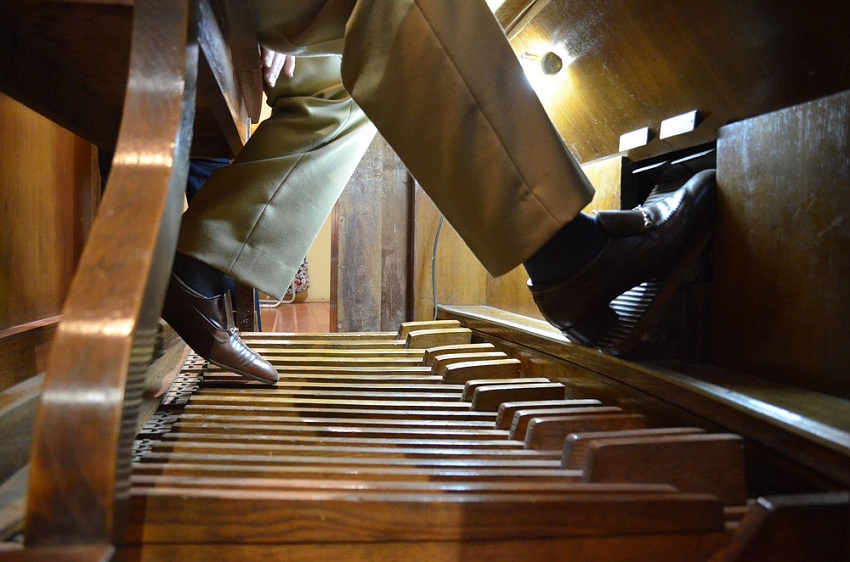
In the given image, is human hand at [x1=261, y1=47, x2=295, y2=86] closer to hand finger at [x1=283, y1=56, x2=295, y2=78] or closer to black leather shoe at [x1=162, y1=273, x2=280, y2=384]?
hand finger at [x1=283, y1=56, x2=295, y2=78]

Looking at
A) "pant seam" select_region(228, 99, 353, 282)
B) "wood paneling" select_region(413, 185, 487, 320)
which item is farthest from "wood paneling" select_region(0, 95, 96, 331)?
"wood paneling" select_region(413, 185, 487, 320)

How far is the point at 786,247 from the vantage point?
74cm

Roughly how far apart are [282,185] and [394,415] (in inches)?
16.7

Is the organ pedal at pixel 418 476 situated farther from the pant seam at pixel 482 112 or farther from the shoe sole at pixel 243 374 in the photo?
the pant seam at pixel 482 112

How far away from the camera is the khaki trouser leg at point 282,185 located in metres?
0.89

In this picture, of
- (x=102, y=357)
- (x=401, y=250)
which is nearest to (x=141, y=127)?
(x=102, y=357)

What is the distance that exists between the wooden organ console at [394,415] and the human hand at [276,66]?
0.06 m

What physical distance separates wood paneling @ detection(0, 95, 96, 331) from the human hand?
55 cm

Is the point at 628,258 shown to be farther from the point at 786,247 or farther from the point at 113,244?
the point at 113,244

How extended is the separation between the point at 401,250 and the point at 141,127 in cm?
163

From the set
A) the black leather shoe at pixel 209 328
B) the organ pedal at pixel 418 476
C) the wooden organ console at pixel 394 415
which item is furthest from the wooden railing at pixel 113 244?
the black leather shoe at pixel 209 328

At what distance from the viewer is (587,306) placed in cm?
79

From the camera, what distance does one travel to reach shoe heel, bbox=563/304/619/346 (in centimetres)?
82

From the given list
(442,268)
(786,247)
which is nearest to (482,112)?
(786,247)
